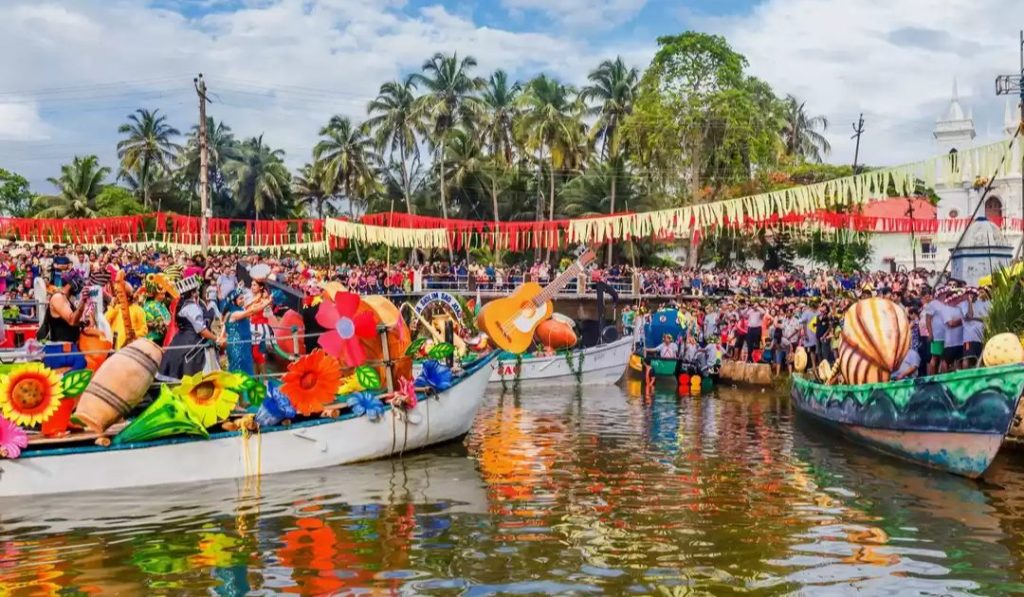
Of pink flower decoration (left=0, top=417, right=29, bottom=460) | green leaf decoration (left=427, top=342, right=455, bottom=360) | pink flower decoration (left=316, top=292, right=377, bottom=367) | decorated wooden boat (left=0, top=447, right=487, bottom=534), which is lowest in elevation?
decorated wooden boat (left=0, top=447, right=487, bottom=534)

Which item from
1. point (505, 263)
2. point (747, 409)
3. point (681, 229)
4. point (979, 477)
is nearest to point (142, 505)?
point (979, 477)

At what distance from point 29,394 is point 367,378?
4.54 meters

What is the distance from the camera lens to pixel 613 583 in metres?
8.29

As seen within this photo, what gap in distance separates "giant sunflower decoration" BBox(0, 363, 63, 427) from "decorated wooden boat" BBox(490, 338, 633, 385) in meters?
17.2

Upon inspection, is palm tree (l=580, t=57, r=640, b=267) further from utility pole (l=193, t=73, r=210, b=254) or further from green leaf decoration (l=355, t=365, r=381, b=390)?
green leaf decoration (l=355, t=365, r=381, b=390)

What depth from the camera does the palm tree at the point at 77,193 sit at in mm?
64062

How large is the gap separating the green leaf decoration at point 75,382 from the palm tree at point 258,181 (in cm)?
5883

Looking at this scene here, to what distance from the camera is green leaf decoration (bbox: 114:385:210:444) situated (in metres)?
11.8

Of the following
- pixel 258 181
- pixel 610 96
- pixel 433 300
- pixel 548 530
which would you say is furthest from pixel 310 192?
pixel 548 530

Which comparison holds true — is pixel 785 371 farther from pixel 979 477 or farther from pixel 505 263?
pixel 505 263

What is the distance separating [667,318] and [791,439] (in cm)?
1695

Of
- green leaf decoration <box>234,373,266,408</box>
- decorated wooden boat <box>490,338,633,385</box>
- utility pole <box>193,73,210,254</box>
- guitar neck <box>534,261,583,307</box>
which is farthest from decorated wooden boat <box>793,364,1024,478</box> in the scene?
utility pole <box>193,73,210,254</box>

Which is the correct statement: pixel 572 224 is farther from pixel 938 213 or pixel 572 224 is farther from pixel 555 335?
pixel 938 213

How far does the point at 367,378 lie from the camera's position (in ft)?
46.6
